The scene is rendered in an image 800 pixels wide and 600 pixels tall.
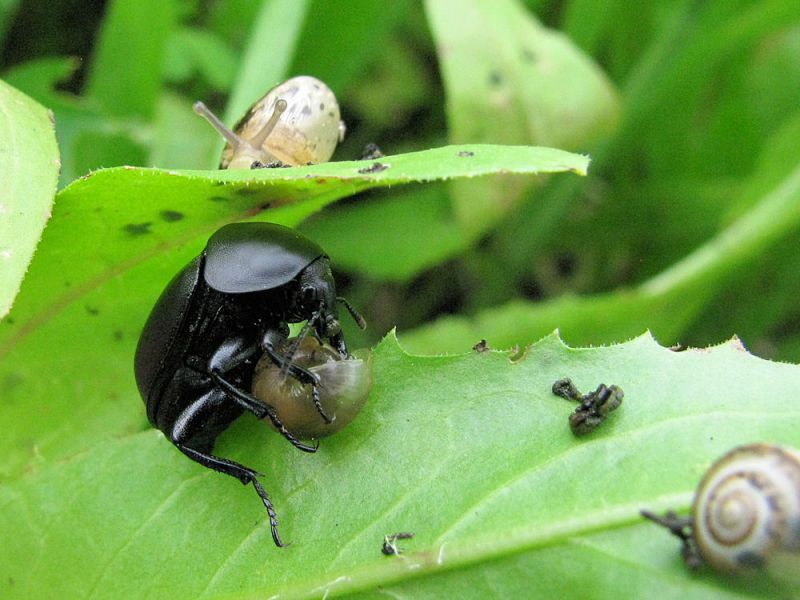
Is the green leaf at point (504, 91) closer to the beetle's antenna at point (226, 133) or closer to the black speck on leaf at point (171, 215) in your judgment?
the beetle's antenna at point (226, 133)

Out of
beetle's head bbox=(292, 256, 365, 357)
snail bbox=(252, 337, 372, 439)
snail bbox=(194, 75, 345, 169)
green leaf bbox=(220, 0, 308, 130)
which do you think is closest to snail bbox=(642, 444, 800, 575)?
snail bbox=(252, 337, 372, 439)

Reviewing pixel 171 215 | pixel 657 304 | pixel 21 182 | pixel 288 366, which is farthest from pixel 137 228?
pixel 657 304

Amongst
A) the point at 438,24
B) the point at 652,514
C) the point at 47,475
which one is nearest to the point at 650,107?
the point at 438,24

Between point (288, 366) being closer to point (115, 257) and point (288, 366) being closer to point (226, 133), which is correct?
point (115, 257)

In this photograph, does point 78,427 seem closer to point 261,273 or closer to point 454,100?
point 261,273

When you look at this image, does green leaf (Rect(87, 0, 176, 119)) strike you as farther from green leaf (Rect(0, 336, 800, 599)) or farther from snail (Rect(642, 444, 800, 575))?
snail (Rect(642, 444, 800, 575))

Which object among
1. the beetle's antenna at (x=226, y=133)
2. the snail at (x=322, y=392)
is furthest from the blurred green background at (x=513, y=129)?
the snail at (x=322, y=392)
